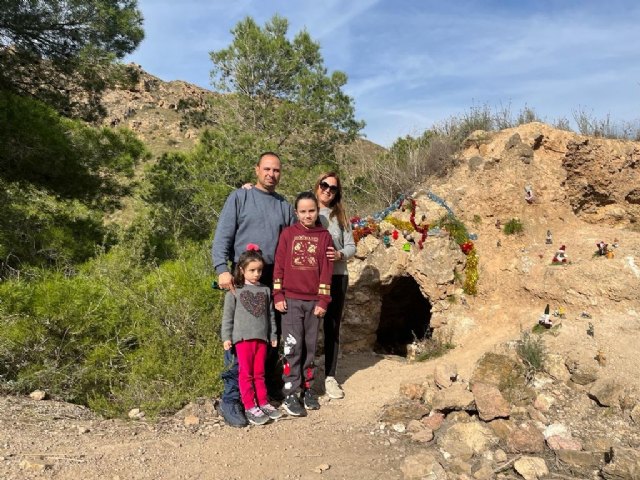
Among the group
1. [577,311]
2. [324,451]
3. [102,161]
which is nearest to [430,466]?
[324,451]

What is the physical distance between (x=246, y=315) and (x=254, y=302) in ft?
0.35

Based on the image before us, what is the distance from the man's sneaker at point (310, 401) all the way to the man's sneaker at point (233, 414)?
1.69 ft

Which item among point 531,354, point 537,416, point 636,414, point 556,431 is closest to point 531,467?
point 556,431

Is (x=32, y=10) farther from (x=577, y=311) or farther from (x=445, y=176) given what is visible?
(x=577, y=311)

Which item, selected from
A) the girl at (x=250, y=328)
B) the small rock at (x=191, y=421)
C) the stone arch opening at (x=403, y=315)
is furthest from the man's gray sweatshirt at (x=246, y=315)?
the stone arch opening at (x=403, y=315)

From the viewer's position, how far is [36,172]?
710 centimetres

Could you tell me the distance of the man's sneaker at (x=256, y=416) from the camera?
319 centimetres

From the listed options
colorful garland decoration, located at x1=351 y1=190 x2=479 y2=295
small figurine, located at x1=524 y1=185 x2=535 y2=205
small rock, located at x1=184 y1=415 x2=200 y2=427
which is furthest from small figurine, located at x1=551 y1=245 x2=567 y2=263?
small rock, located at x1=184 y1=415 x2=200 y2=427

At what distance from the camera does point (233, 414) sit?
128 inches

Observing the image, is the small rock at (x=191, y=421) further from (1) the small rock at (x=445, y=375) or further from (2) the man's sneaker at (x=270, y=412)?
Answer: (1) the small rock at (x=445, y=375)

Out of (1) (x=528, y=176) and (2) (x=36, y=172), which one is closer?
(1) (x=528, y=176)

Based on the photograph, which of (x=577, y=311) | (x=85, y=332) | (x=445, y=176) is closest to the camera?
(x=85, y=332)

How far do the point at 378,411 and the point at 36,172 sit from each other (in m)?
6.38

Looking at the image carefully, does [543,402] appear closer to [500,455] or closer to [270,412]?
[500,455]
